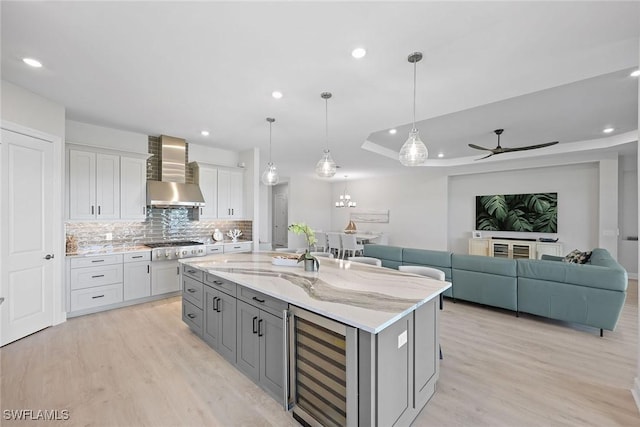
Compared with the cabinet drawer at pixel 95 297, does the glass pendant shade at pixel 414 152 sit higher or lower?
higher

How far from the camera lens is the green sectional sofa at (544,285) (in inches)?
123

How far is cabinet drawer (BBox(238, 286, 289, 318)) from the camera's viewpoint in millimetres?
1975

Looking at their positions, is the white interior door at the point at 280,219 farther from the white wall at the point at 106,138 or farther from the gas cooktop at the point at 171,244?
the white wall at the point at 106,138

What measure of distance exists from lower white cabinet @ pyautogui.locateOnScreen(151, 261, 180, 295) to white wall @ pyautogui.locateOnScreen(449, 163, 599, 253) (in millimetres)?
7208

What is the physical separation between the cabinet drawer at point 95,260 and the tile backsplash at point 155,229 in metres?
0.54

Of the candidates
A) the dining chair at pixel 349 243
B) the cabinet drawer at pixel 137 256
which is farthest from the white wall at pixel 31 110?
the dining chair at pixel 349 243

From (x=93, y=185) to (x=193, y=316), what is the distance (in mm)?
2615

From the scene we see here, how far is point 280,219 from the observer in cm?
→ 1007

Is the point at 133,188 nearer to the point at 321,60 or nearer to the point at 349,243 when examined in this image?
the point at 321,60

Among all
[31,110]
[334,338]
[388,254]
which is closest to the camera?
[334,338]

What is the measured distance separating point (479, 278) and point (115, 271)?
529cm

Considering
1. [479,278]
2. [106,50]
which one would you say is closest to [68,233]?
[106,50]

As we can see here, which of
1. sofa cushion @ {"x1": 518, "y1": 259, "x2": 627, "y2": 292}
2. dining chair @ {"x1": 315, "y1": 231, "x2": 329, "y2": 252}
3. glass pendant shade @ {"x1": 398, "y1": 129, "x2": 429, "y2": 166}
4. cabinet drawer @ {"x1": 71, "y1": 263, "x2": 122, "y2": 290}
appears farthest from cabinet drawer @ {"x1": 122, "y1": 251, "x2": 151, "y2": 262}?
sofa cushion @ {"x1": 518, "y1": 259, "x2": 627, "y2": 292}

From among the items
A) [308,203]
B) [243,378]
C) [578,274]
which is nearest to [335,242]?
[308,203]
